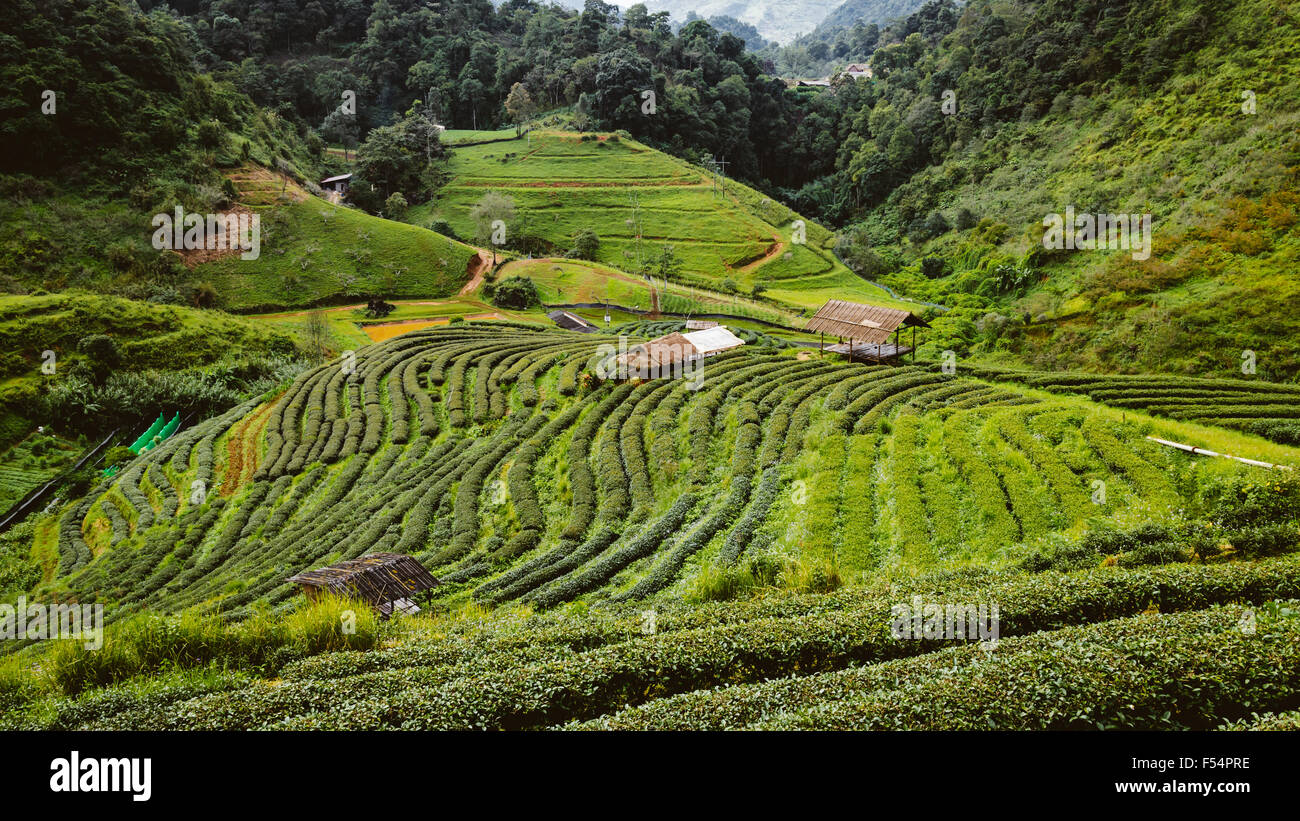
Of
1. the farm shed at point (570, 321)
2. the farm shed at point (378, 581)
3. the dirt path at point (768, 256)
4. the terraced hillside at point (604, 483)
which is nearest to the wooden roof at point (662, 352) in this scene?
the terraced hillside at point (604, 483)

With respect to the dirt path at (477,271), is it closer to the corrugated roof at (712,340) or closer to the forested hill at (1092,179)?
the corrugated roof at (712,340)

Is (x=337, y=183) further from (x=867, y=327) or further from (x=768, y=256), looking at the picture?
(x=867, y=327)

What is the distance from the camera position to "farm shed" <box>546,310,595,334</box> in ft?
205

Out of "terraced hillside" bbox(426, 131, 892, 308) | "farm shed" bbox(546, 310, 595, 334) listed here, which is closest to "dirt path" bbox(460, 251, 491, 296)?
"terraced hillside" bbox(426, 131, 892, 308)

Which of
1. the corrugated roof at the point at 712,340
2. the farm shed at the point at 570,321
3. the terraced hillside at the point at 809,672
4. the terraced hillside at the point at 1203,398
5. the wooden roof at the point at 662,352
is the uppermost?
the farm shed at the point at 570,321

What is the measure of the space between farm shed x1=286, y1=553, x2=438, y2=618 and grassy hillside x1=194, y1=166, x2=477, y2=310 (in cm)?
5477

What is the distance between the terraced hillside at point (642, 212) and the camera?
267 ft

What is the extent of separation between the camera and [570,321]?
2527 inches

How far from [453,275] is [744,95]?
74431 mm

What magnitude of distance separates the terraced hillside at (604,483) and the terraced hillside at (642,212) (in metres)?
43.6

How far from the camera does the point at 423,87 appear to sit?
126812mm

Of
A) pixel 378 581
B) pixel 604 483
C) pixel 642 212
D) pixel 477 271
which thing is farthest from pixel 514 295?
pixel 378 581
